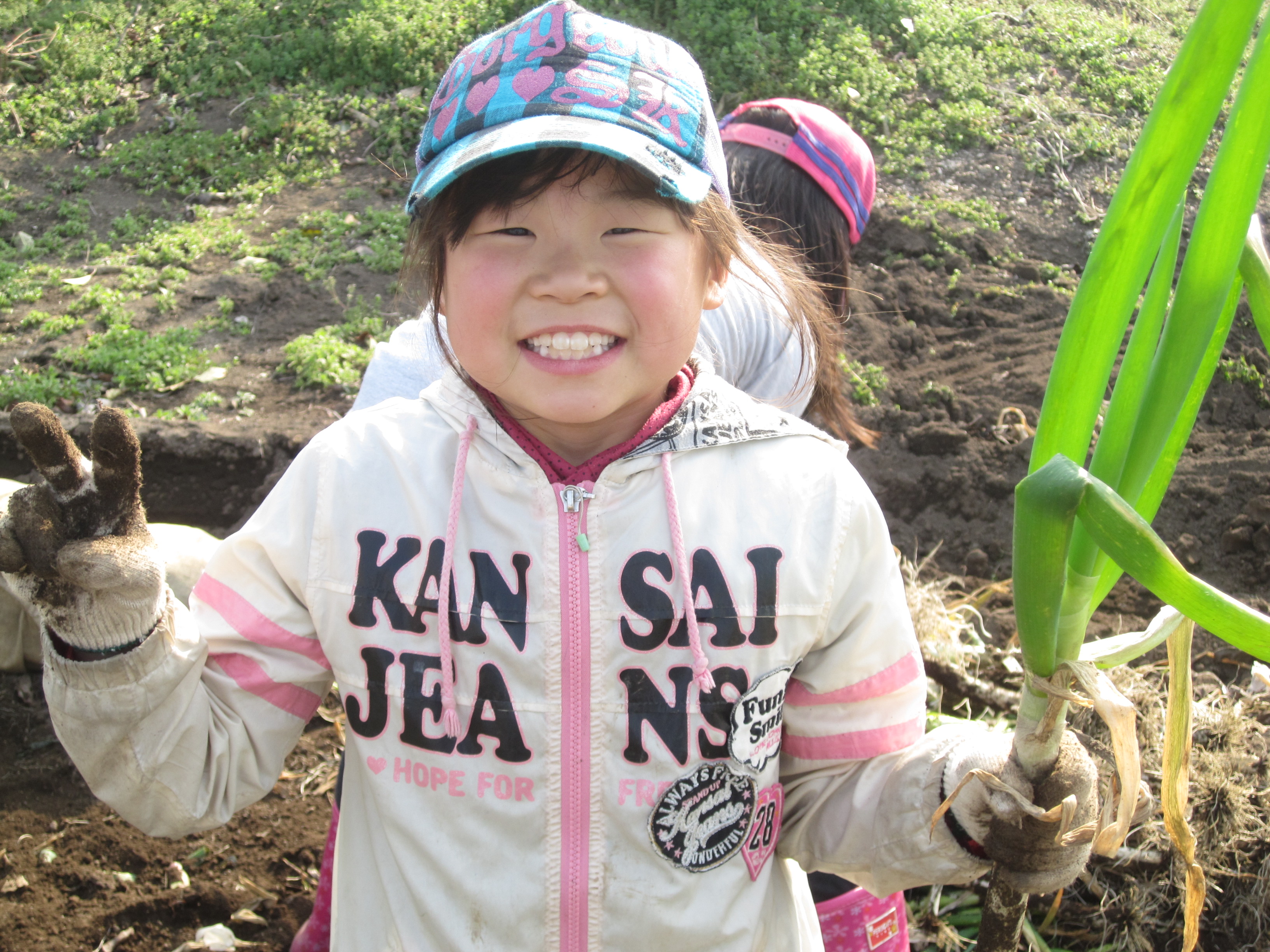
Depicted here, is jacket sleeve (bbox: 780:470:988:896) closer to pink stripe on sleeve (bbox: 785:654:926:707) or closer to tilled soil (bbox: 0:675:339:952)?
pink stripe on sleeve (bbox: 785:654:926:707)

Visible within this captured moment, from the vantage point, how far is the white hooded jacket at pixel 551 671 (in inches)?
57.0

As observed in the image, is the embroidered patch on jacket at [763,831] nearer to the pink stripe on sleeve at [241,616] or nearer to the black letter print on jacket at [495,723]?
the black letter print on jacket at [495,723]

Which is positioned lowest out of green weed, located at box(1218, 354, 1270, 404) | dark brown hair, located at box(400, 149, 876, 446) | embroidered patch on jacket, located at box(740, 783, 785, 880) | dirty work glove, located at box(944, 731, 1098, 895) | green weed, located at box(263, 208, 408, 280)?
embroidered patch on jacket, located at box(740, 783, 785, 880)

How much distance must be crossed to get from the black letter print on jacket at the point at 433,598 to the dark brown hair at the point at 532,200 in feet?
1.06

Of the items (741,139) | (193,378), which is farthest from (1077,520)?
(193,378)

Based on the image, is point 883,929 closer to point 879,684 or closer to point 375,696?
point 879,684

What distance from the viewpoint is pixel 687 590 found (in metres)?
1.43

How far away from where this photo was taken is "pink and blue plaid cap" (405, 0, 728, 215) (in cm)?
132

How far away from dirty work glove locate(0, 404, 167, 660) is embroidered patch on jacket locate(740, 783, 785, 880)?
88 cm

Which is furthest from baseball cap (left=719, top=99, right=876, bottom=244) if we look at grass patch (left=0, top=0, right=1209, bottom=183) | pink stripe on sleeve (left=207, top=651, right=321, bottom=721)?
grass patch (left=0, top=0, right=1209, bottom=183)

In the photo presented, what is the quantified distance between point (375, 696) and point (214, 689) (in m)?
0.22

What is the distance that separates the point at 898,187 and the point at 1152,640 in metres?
5.30

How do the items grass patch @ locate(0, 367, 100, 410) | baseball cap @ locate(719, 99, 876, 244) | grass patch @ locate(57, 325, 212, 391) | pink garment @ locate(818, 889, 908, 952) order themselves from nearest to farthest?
pink garment @ locate(818, 889, 908, 952) < baseball cap @ locate(719, 99, 876, 244) < grass patch @ locate(0, 367, 100, 410) < grass patch @ locate(57, 325, 212, 391)

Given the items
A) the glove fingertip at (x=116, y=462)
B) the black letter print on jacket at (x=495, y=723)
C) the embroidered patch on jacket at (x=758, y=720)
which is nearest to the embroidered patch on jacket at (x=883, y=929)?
the embroidered patch on jacket at (x=758, y=720)
